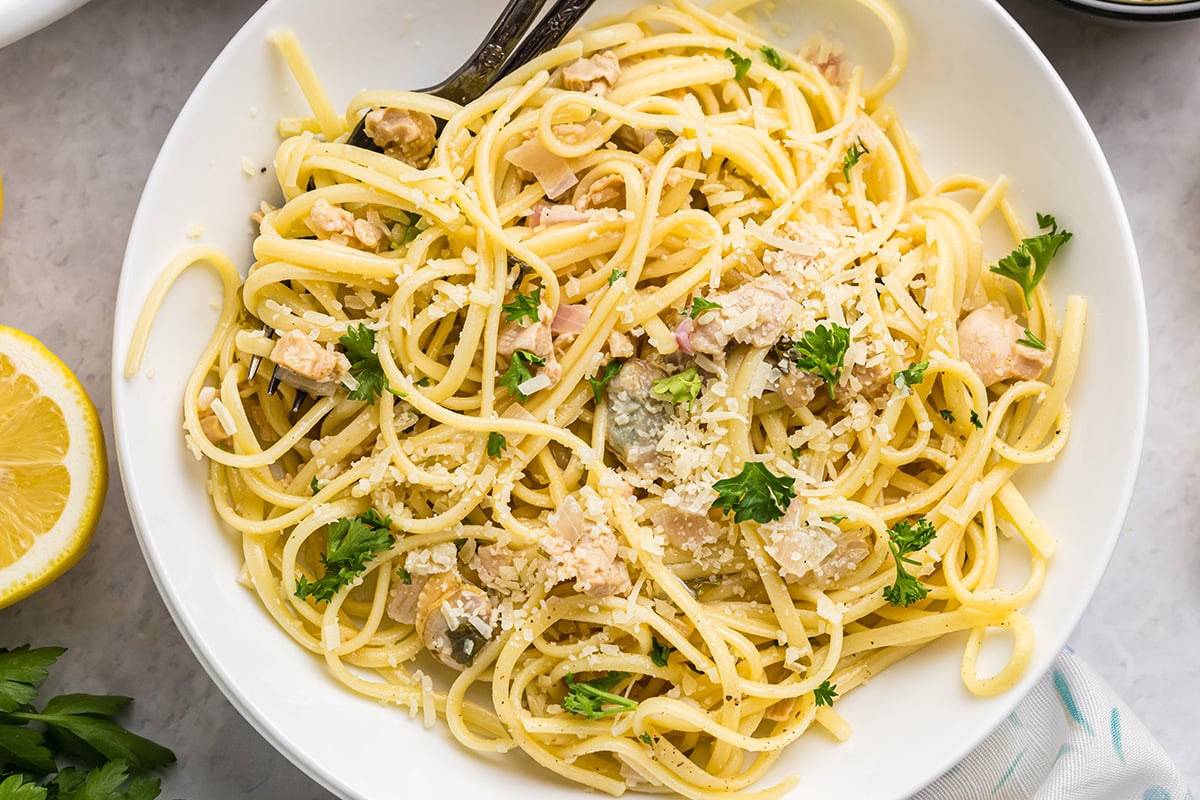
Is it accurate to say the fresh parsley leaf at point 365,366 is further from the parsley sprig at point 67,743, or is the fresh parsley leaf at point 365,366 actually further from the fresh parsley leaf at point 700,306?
the parsley sprig at point 67,743

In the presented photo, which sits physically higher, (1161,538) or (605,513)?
(605,513)

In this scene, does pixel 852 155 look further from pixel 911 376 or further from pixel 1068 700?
pixel 1068 700

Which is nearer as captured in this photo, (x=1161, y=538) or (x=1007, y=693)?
(x=1007, y=693)

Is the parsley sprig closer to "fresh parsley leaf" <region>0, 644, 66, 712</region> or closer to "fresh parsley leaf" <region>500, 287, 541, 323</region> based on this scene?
"fresh parsley leaf" <region>0, 644, 66, 712</region>

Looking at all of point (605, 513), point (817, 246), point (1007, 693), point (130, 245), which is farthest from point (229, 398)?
point (1007, 693)

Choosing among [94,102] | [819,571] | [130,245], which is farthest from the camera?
[94,102]

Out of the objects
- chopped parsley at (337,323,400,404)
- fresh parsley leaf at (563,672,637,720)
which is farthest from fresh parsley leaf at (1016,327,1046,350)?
chopped parsley at (337,323,400,404)

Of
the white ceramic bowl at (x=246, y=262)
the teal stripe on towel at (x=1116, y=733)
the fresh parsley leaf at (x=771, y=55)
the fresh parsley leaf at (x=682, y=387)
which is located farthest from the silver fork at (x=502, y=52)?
the teal stripe on towel at (x=1116, y=733)

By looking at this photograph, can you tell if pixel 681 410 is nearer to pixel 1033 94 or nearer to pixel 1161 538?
pixel 1033 94
